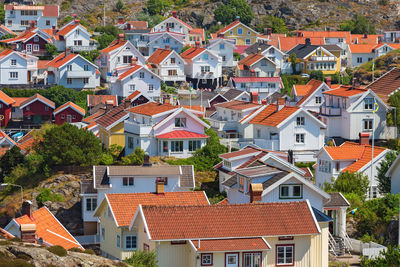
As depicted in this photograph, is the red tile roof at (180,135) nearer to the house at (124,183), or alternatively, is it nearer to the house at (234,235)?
the house at (124,183)

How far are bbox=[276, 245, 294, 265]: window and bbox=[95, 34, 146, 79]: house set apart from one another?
7242 cm

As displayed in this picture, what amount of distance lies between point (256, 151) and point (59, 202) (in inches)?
562

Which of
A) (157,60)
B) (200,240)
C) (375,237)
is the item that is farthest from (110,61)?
(200,240)

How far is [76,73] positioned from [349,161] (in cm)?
4741

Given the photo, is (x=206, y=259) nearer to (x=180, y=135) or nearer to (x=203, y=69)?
(x=180, y=135)

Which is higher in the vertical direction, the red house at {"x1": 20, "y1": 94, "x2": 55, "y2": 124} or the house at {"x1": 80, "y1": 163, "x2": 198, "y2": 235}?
the red house at {"x1": 20, "y1": 94, "x2": 55, "y2": 124}

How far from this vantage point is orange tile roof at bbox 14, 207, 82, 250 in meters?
57.3

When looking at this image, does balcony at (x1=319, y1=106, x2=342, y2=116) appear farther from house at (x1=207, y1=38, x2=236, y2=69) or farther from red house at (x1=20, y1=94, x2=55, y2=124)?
house at (x1=207, y1=38, x2=236, y2=69)

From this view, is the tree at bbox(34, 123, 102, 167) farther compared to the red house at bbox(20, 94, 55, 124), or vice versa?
the red house at bbox(20, 94, 55, 124)

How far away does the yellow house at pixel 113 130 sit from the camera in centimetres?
8488

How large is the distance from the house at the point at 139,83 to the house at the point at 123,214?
49553 mm

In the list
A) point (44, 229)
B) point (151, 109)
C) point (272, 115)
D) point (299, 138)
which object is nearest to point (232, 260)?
point (44, 229)

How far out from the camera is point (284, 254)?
165 feet

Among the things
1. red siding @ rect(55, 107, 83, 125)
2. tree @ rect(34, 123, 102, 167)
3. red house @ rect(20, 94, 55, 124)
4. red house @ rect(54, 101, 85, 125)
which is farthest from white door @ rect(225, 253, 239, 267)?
red house @ rect(20, 94, 55, 124)
